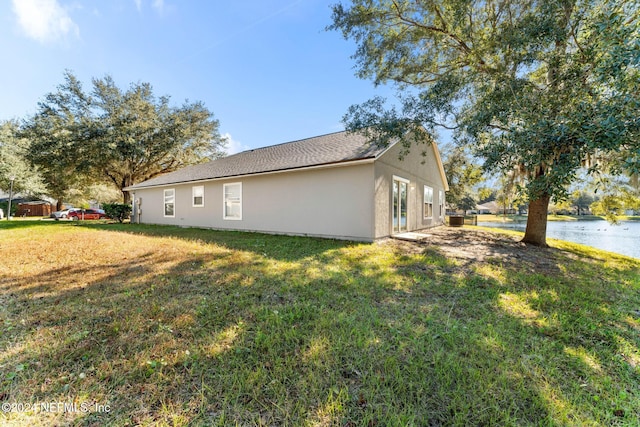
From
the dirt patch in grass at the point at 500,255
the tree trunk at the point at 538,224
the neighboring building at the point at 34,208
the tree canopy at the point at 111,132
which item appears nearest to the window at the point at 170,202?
the tree canopy at the point at 111,132

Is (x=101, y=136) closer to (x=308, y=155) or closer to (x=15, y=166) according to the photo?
(x=15, y=166)

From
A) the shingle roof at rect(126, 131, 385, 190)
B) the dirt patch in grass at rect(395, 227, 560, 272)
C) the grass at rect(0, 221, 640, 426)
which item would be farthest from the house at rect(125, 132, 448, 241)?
the grass at rect(0, 221, 640, 426)

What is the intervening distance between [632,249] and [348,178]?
12.3m

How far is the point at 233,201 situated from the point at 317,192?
4.55 meters

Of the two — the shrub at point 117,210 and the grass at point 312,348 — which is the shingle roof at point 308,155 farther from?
the shrub at point 117,210

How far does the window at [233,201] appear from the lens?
11.2 metres

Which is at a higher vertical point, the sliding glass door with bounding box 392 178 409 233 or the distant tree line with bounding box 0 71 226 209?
the distant tree line with bounding box 0 71 226 209

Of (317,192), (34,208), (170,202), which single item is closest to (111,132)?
(170,202)

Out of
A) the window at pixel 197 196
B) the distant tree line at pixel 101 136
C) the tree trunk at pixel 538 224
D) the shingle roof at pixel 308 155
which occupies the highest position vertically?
the distant tree line at pixel 101 136

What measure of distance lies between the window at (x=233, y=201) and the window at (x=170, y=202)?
4.40m

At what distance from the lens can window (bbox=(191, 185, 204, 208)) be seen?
1267 centimetres

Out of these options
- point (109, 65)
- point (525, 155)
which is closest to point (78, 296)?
point (525, 155)

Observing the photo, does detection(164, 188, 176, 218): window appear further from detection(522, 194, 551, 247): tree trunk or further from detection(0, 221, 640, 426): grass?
detection(522, 194, 551, 247): tree trunk

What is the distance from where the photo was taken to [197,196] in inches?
508
